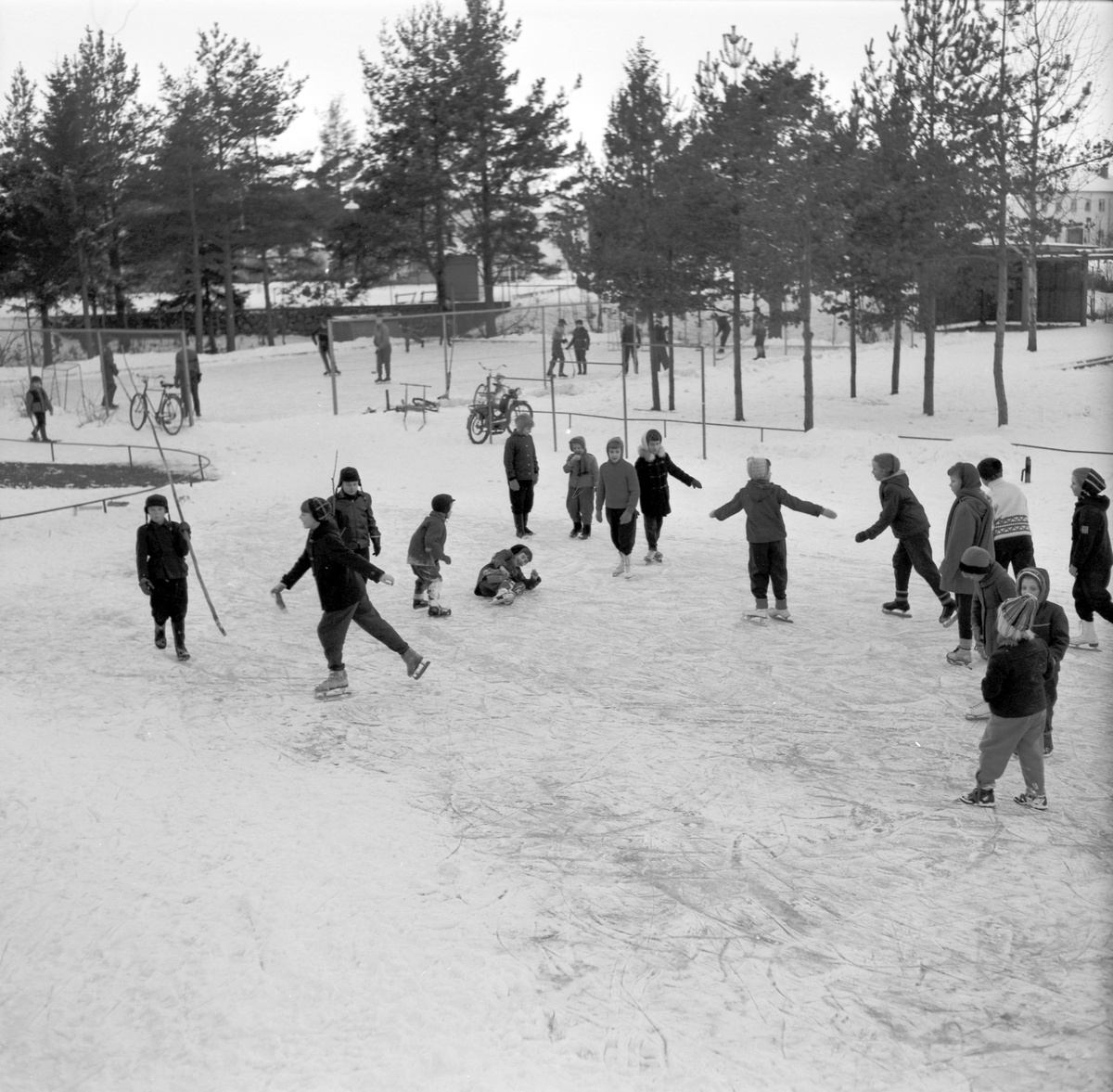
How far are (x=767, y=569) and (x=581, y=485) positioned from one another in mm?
3977

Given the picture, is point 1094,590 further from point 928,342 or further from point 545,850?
point 928,342

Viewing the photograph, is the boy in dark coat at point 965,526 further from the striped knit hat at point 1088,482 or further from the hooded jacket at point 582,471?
the hooded jacket at point 582,471

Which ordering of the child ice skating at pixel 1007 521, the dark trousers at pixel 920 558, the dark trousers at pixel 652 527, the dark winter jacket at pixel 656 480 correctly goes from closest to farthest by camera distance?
the child ice skating at pixel 1007 521, the dark trousers at pixel 920 558, the dark winter jacket at pixel 656 480, the dark trousers at pixel 652 527

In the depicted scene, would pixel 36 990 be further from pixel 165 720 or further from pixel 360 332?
pixel 360 332

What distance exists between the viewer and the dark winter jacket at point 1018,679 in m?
7.25

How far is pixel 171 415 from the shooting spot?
25078mm

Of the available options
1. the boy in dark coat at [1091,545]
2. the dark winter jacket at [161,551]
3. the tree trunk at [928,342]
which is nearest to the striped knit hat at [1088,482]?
the boy in dark coat at [1091,545]

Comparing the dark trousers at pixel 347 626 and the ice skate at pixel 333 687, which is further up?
the dark trousers at pixel 347 626

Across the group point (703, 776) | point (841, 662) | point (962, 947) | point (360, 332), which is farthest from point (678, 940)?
point (360, 332)

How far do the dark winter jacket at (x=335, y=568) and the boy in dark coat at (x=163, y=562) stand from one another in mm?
1633

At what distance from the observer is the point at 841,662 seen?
10.7 m

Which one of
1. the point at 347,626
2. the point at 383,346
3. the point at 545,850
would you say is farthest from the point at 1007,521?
the point at 383,346

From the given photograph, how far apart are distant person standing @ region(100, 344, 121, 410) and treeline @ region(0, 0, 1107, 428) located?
10.2 m

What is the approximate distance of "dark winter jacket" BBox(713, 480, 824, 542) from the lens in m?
11.4
